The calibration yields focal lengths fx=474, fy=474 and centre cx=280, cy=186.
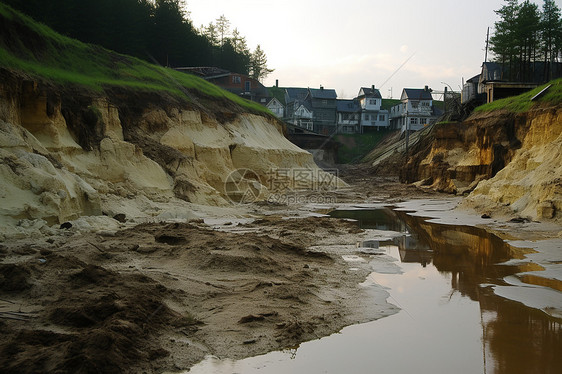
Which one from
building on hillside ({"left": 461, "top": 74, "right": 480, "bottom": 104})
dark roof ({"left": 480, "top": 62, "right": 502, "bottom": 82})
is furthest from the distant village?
building on hillside ({"left": 461, "top": 74, "right": 480, "bottom": 104})

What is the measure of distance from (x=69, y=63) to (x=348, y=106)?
60314 mm

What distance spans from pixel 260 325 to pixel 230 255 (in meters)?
3.51

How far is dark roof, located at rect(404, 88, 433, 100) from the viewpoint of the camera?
72000 mm

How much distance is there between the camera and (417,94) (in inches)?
2874

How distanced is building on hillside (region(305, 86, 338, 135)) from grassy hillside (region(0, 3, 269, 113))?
1845 inches

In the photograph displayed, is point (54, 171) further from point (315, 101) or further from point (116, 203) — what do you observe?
point (315, 101)

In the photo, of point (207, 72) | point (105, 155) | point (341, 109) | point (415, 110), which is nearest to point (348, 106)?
point (341, 109)

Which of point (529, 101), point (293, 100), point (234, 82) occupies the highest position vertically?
point (234, 82)

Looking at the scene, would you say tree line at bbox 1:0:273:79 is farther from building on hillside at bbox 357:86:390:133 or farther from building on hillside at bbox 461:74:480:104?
building on hillside at bbox 461:74:480:104

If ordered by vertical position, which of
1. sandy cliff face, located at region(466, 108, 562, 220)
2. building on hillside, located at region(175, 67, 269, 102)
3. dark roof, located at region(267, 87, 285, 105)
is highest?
dark roof, located at region(267, 87, 285, 105)

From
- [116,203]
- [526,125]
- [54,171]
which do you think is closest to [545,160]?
[526,125]

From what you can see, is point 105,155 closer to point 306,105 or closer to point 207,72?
point 207,72

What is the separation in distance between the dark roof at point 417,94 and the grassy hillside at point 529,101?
39232mm

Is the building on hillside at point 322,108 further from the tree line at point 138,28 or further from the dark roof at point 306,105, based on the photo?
the tree line at point 138,28
